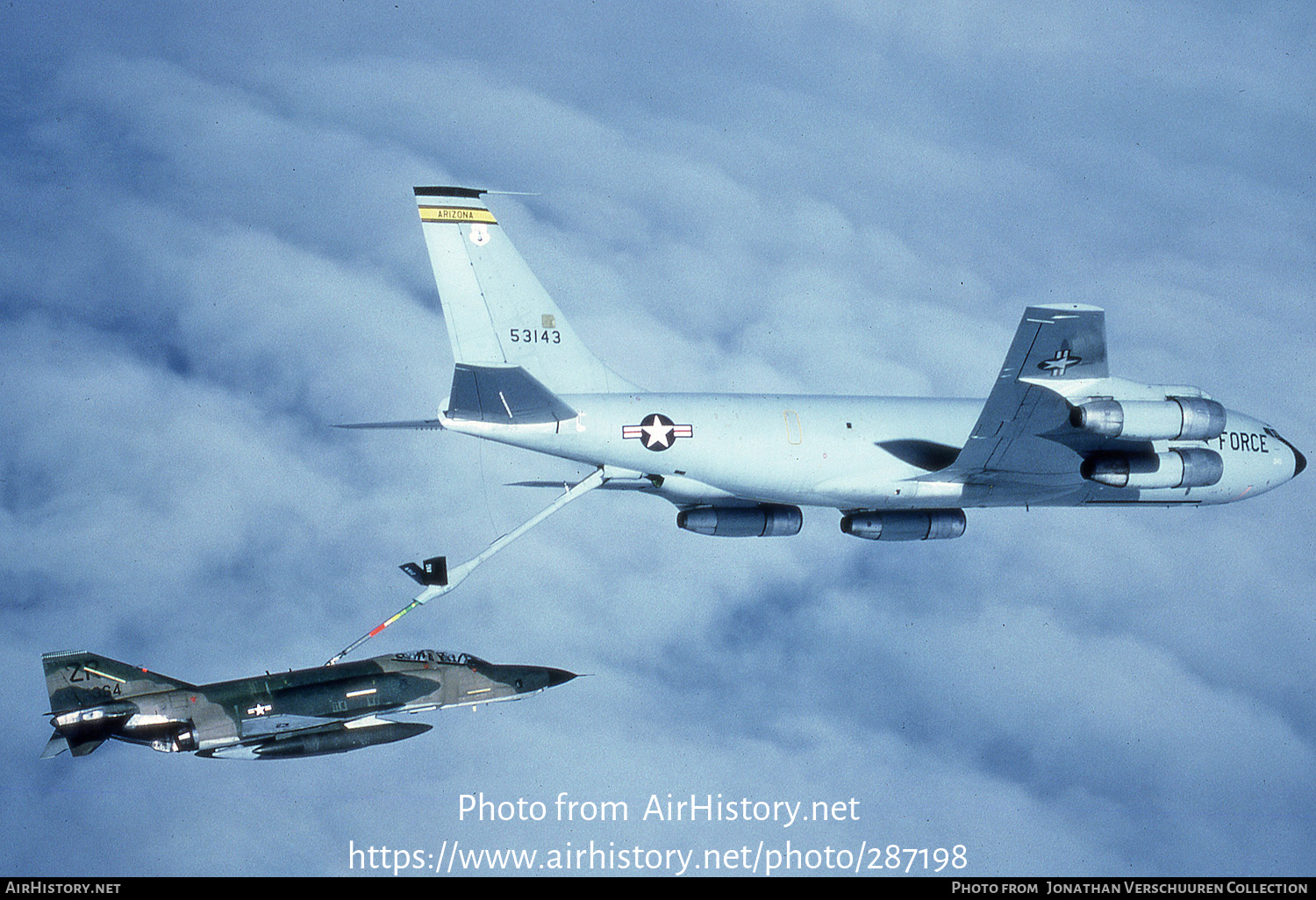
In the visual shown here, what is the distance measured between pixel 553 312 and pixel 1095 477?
1178cm

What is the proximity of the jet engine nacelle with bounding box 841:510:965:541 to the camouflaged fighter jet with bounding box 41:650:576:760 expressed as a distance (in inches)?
405

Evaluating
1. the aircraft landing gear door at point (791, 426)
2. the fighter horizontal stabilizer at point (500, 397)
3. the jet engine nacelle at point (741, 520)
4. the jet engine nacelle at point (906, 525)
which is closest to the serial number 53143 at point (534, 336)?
the fighter horizontal stabilizer at point (500, 397)

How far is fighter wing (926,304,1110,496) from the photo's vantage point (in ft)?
71.8

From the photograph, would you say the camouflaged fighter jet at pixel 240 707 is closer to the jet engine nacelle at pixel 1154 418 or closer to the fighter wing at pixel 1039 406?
the fighter wing at pixel 1039 406

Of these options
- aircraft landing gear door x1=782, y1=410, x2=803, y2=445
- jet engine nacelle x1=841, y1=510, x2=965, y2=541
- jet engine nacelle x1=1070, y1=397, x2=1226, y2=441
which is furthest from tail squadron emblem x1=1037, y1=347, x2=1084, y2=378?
jet engine nacelle x1=841, y1=510, x2=965, y2=541

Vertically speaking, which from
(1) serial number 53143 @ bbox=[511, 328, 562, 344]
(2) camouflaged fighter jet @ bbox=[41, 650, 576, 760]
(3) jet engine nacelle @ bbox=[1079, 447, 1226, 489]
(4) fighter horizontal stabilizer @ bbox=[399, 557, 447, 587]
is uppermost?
(1) serial number 53143 @ bbox=[511, 328, 562, 344]

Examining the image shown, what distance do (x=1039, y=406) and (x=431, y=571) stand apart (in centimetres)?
1198

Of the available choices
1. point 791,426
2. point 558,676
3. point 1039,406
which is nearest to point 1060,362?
point 1039,406

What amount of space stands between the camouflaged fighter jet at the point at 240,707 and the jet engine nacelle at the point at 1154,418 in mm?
15503

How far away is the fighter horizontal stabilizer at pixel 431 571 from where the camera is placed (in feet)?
75.7

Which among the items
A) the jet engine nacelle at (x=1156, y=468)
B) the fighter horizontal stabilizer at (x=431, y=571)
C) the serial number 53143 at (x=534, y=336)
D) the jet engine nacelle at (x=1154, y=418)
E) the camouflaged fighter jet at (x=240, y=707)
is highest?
the serial number 53143 at (x=534, y=336)

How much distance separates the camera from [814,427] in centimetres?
2539

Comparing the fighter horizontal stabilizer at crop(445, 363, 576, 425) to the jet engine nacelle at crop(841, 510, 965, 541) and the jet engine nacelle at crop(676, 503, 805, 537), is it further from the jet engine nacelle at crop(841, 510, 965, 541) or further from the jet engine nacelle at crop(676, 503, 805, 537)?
the jet engine nacelle at crop(841, 510, 965, 541)

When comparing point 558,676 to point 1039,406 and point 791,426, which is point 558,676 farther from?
point 1039,406
